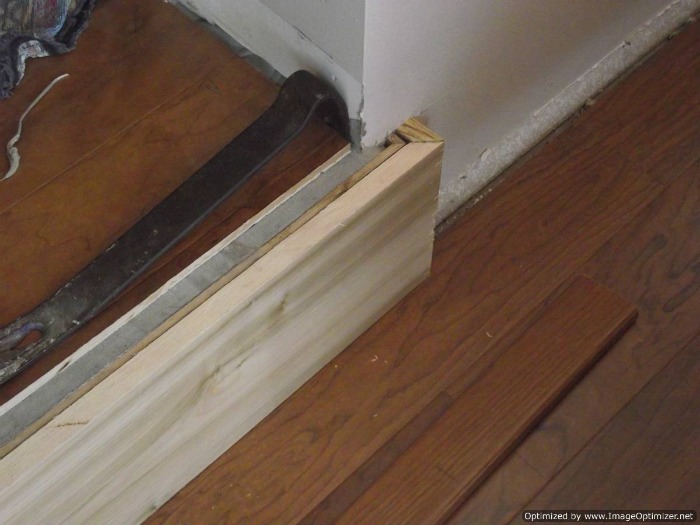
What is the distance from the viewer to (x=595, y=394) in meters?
1.07

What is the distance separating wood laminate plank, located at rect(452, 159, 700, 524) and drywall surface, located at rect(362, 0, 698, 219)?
7.6 inches

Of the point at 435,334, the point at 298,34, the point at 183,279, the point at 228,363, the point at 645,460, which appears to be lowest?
the point at 645,460

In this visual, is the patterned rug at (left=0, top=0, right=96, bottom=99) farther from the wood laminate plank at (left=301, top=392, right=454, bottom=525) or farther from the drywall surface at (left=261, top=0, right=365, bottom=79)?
the wood laminate plank at (left=301, top=392, right=454, bottom=525)

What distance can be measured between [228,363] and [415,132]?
299 mm

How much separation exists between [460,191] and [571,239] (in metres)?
0.16

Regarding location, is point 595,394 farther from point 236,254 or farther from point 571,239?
point 236,254

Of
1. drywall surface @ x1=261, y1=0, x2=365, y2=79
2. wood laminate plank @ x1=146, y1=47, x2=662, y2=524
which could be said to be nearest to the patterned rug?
drywall surface @ x1=261, y1=0, x2=365, y2=79

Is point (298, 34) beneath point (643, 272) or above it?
above

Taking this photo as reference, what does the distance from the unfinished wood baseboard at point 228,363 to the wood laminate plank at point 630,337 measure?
247 millimetres

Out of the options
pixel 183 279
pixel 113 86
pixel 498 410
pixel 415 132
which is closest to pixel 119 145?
pixel 113 86

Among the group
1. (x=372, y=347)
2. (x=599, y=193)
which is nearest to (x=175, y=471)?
(x=372, y=347)

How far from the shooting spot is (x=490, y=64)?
1.01m

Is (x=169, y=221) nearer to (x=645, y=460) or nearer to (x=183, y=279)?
(x=183, y=279)

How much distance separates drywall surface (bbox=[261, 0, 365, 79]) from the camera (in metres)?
0.78
